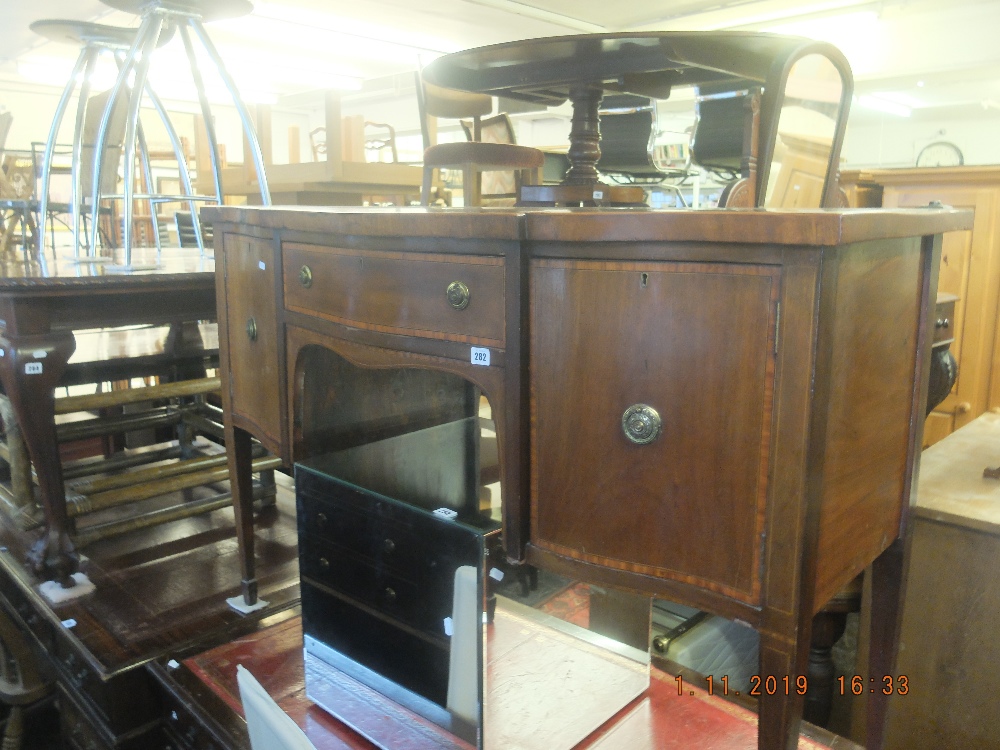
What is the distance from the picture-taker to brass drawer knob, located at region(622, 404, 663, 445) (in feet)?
2.56

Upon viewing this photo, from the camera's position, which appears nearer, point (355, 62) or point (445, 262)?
point (445, 262)

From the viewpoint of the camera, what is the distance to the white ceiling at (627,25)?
6707 mm

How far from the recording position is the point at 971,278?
9.66 ft

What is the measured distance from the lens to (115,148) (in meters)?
3.20

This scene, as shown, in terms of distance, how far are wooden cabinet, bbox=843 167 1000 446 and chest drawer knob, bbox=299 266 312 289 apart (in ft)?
8.60

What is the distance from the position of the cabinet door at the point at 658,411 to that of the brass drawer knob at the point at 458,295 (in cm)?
9

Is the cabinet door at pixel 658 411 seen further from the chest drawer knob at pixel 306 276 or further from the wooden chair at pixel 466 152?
the wooden chair at pixel 466 152

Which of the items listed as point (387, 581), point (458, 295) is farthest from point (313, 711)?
point (458, 295)

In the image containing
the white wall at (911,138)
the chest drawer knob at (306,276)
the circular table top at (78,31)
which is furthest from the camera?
the white wall at (911,138)

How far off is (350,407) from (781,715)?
90 cm

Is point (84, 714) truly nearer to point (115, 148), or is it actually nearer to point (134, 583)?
point (134, 583)

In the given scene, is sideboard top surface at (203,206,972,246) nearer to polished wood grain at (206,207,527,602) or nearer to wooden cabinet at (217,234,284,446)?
polished wood grain at (206,207,527,602)

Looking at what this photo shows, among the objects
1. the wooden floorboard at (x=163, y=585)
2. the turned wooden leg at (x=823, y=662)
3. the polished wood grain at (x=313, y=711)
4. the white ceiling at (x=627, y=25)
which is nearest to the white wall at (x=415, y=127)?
the white ceiling at (x=627, y=25)

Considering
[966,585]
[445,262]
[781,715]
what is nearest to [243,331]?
[445,262]
